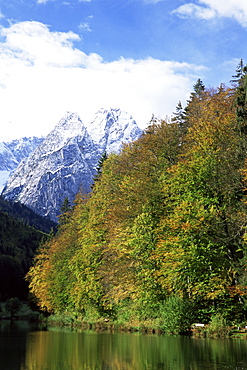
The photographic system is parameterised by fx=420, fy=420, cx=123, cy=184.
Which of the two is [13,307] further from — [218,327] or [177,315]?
[218,327]

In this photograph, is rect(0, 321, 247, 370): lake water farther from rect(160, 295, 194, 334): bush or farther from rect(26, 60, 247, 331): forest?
rect(26, 60, 247, 331): forest

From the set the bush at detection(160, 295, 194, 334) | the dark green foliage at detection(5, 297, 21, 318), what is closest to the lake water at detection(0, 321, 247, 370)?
the bush at detection(160, 295, 194, 334)

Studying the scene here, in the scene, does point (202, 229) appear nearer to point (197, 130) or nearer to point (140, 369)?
point (197, 130)

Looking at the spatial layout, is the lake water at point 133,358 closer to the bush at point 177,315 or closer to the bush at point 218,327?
the bush at point 218,327

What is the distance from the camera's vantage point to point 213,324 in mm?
33969

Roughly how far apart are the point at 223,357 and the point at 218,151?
21167 mm

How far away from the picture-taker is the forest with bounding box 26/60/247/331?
35.3m

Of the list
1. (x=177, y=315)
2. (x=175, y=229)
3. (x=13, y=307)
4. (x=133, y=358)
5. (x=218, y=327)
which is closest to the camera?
(x=133, y=358)

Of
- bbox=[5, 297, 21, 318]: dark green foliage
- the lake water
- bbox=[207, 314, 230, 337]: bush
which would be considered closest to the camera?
the lake water

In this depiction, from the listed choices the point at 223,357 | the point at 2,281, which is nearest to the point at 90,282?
the point at 223,357

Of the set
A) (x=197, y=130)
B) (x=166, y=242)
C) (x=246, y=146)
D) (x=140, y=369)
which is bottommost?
(x=140, y=369)

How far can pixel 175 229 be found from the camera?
3834 centimetres

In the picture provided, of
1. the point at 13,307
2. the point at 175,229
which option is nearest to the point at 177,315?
the point at 175,229

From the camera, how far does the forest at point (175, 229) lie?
35344 mm
